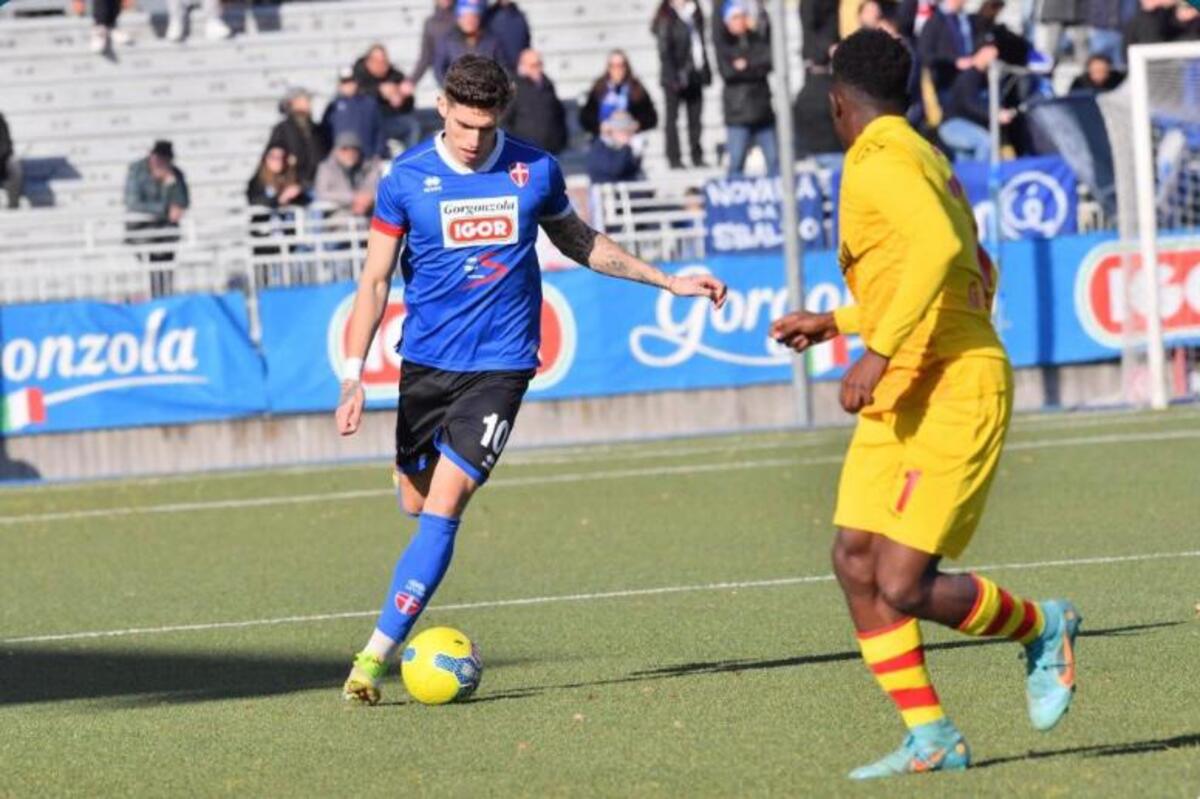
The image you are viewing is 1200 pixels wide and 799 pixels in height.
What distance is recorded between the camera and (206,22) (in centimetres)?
2994

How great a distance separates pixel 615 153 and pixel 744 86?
4.81ft

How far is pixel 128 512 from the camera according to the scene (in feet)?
58.6

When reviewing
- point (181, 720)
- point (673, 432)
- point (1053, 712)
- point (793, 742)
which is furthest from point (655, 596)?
point (673, 432)

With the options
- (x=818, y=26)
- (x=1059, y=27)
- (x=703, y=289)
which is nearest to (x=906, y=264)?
(x=703, y=289)

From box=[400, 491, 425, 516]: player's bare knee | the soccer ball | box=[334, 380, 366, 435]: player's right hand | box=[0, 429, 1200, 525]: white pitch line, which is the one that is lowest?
box=[0, 429, 1200, 525]: white pitch line

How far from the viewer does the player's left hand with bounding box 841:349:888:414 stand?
6340 millimetres

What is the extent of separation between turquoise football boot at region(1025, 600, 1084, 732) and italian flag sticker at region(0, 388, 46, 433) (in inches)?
658

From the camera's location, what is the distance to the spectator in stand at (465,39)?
2625cm

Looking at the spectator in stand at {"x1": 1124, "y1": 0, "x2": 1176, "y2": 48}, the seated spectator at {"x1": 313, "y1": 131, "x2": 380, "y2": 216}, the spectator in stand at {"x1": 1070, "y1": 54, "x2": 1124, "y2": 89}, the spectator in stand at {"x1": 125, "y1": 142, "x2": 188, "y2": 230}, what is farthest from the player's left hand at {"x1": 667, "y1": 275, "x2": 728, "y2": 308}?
the spectator in stand at {"x1": 1124, "y1": 0, "x2": 1176, "y2": 48}

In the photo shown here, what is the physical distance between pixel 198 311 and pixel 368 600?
10.7 metres

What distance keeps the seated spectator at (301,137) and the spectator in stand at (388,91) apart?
1095mm

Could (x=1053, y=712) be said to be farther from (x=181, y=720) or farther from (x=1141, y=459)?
(x=1141, y=459)

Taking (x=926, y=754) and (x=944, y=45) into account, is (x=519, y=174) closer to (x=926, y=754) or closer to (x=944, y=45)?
(x=926, y=754)

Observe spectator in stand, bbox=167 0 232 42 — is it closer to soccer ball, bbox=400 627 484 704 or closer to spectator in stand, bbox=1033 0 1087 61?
spectator in stand, bbox=1033 0 1087 61
